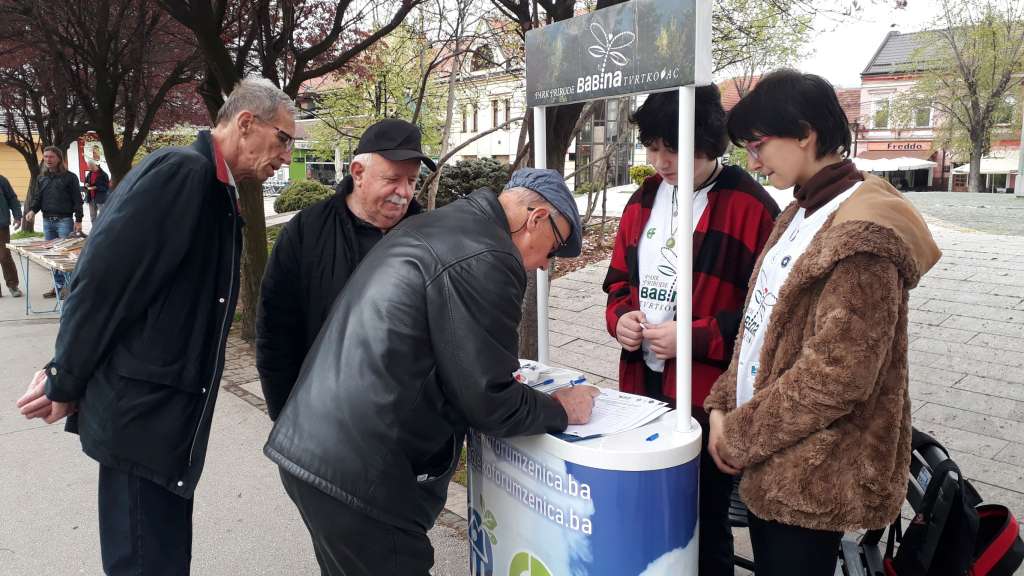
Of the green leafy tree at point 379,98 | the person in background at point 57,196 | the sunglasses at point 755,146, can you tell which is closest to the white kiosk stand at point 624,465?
the sunglasses at point 755,146

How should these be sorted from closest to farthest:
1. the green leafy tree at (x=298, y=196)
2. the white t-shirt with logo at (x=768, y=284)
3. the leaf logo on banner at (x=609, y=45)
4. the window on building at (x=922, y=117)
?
the white t-shirt with logo at (x=768, y=284) → the leaf logo on banner at (x=609, y=45) → the green leafy tree at (x=298, y=196) → the window on building at (x=922, y=117)

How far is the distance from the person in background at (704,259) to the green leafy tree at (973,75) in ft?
107

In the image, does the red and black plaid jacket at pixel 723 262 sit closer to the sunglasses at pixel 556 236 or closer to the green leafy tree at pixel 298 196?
the sunglasses at pixel 556 236

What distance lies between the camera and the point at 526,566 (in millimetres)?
2086

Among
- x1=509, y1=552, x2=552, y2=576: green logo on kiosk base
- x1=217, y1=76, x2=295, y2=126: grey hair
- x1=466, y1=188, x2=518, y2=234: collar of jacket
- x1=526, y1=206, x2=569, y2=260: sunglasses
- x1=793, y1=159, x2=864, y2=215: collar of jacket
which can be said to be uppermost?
x1=217, y1=76, x2=295, y2=126: grey hair

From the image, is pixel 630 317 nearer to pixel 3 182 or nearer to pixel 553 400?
pixel 553 400

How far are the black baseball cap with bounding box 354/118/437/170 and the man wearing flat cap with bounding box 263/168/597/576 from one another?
915 millimetres

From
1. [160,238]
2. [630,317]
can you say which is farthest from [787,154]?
[160,238]

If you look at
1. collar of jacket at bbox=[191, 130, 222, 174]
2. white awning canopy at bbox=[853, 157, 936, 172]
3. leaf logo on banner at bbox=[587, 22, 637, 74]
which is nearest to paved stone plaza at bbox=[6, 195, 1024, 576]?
collar of jacket at bbox=[191, 130, 222, 174]

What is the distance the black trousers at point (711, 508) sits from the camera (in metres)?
2.36

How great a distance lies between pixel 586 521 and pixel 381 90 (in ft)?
54.1

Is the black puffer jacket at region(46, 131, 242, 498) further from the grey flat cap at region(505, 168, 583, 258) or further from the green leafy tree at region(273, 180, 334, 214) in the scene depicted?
the green leafy tree at region(273, 180, 334, 214)

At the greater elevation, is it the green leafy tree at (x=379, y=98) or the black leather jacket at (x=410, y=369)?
the green leafy tree at (x=379, y=98)

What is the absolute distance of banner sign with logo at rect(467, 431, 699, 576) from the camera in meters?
1.82
